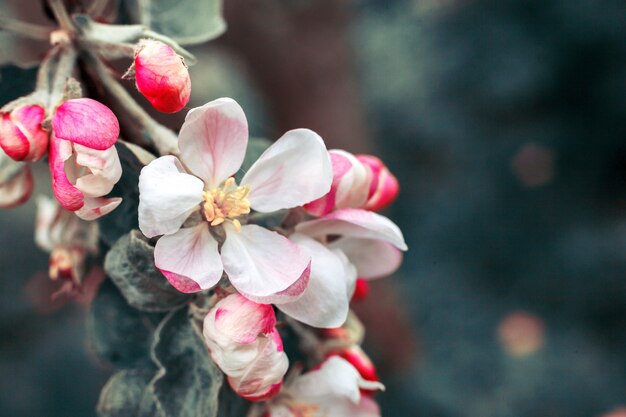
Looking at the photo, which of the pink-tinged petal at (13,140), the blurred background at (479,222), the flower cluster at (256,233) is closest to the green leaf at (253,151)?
the flower cluster at (256,233)

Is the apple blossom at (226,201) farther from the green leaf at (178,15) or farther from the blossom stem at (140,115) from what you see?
the green leaf at (178,15)

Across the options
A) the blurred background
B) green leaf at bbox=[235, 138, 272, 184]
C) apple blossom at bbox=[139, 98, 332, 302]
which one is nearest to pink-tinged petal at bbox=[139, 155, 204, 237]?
apple blossom at bbox=[139, 98, 332, 302]

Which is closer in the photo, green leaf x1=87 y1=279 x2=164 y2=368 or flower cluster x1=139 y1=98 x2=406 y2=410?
flower cluster x1=139 y1=98 x2=406 y2=410

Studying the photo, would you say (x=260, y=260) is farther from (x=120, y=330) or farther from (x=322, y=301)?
(x=120, y=330)

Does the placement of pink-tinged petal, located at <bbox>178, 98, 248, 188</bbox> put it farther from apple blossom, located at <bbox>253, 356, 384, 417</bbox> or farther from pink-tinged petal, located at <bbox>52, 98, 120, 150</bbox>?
apple blossom, located at <bbox>253, 356, 384, 417</bbox>

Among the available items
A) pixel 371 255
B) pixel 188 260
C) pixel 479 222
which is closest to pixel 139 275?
pixel 188 260
